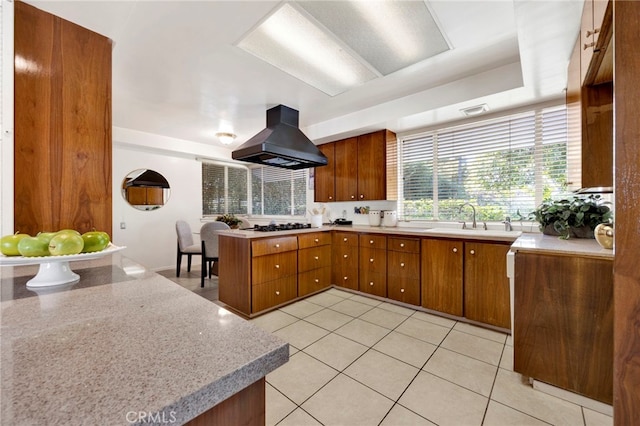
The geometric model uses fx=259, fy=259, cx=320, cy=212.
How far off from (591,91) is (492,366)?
1955 millimetres

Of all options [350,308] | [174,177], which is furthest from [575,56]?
[174,177]

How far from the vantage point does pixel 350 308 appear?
9.78 feet

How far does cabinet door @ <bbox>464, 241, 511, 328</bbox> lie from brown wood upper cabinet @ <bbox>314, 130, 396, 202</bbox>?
1397 millimetres

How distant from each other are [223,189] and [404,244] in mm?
4454

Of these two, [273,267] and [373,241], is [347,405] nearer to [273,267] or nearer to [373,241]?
[273,267]

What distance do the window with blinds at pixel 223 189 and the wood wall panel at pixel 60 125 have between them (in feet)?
13.7

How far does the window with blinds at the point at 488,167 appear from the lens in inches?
105

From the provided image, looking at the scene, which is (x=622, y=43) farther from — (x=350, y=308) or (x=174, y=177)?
(x=174, y=177)

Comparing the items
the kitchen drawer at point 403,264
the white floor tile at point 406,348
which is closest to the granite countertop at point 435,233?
the kitchen drawer at point 403,264

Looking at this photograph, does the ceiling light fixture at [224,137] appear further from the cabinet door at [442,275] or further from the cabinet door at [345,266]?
the cabinet door at [442,275]

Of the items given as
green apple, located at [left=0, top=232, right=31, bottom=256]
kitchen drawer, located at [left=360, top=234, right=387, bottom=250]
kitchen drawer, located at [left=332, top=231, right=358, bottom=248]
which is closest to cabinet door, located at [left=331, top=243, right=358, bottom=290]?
kitchen drawer, located at [left=332, top=231, right=358, bottom=248]

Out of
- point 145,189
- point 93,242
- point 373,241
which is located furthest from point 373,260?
point 145,189

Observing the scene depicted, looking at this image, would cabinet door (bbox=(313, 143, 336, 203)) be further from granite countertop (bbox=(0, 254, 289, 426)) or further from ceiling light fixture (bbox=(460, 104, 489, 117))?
granite countertop (bbox=(0, 254, 289, 426))

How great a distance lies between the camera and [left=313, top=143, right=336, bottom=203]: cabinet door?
165 inches
